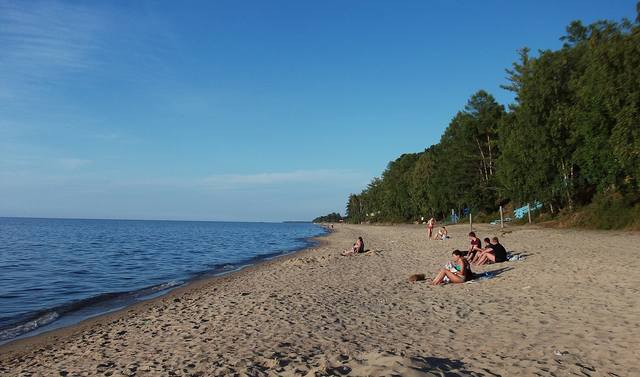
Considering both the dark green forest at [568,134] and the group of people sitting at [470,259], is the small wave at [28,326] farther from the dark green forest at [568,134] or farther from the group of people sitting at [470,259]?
the dark green forest at [568,134]

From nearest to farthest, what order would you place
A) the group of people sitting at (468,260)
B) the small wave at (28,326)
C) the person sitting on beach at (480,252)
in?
the small wave at (28,326), the group of people sitting at (468,260), the person sitting on beach at (480,252)

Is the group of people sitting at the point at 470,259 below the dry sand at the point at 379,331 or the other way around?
the other way around

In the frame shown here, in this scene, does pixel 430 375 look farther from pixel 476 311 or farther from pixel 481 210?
pixel 481 210

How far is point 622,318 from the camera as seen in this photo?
834 centimetres

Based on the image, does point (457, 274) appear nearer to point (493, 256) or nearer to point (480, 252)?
point (493, 256)

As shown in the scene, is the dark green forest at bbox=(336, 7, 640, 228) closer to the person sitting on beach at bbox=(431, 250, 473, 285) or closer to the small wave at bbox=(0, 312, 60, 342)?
the person sitting on beach at bbox=(431, 250, 473, 285)

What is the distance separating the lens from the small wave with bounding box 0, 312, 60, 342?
11.3 meters

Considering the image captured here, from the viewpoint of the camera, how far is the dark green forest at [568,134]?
80.7 ft

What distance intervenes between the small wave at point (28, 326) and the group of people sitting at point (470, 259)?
1189 cm

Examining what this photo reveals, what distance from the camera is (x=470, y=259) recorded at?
1881 centimetres

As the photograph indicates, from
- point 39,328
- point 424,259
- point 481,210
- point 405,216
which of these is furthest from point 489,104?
point 39,328

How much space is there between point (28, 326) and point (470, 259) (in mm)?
16297

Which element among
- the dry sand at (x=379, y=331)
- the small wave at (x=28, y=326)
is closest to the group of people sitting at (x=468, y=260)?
the dry sand at (x=379, y=331)

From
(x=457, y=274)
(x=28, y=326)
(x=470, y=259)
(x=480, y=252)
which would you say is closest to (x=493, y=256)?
(x=480, y=252)
